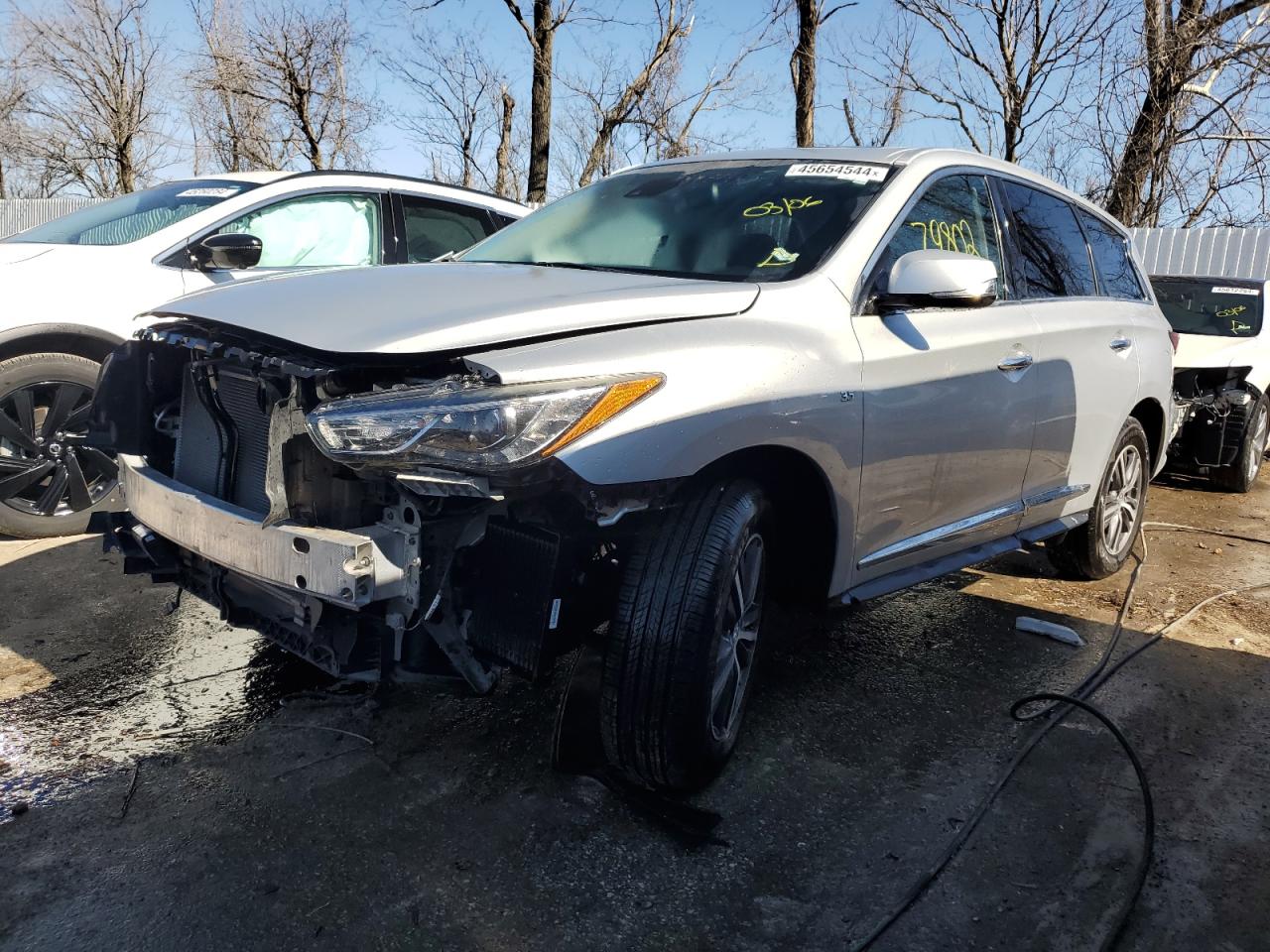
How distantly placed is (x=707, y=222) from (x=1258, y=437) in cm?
604

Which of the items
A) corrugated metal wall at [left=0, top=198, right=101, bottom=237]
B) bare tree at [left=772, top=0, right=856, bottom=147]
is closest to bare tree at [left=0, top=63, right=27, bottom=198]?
corrugated metal wall at [left=0, top=198, right=101, bottom=237]

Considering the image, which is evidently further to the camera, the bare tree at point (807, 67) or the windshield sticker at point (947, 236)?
the bare tree at point (807, 67)

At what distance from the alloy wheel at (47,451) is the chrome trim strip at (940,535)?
376 cm

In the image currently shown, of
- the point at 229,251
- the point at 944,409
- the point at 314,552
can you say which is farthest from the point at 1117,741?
the point at 229,251

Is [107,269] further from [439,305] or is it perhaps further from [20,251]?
[439,305]

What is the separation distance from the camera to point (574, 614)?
2471 millimetres

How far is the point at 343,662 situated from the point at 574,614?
569 mm

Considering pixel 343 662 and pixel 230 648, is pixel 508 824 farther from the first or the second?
pixel 230 648

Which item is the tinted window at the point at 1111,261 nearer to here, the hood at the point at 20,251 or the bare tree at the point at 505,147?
the hood at the point at 20,251

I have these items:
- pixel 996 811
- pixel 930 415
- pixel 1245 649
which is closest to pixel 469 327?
pixel 930 415

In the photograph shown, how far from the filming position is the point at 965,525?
363 centimetres

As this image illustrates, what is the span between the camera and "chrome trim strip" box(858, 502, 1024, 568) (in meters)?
3.21

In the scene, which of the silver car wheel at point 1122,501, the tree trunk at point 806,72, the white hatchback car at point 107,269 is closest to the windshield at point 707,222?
the white hatchback car at point 107,269

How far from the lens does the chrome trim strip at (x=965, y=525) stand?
10.6 ft
